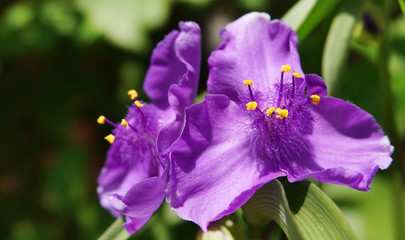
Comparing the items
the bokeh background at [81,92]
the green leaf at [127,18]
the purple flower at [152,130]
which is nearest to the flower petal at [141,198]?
the purple flower at [152,130]

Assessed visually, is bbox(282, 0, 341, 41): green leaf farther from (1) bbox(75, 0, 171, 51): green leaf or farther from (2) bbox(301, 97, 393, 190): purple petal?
(1) bbox(75, 0, 171, 51): green leaf

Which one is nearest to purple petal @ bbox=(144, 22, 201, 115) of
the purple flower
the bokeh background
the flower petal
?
the purple flower

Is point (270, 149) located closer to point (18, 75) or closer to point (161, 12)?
point (161, 12)

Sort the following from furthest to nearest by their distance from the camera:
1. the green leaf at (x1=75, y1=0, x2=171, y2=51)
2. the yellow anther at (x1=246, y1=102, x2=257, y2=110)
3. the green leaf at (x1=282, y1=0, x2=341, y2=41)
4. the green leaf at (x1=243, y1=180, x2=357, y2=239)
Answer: the green leaf at (x1=75, y1=0, x2=171, y2=51)
the green leaf at (x1=282, y1=0, x2=341, y2=41)
the yellow anther at (x1=246, y1=102, x2=257, y2=110)
the green leaf at (x1=243, y1=180, x2=357, y2=239)

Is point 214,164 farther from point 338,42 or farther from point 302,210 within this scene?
point 338,42

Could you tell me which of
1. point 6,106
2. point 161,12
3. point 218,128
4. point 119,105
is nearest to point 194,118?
point 218,128
